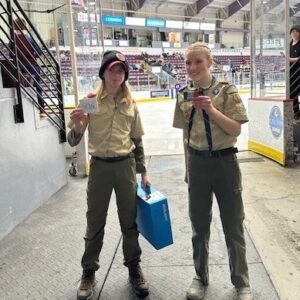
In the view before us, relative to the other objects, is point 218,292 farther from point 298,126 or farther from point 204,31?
point 204,31

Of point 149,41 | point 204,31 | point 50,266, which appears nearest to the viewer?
point 50,266

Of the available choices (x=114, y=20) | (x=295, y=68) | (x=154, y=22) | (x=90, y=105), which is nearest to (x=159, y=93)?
(x=114, y=20)

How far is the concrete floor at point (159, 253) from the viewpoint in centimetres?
239

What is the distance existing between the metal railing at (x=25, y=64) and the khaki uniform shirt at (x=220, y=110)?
6.61ft

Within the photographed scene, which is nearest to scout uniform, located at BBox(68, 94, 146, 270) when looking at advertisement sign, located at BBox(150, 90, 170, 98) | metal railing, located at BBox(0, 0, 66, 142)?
metal railing, located at BBox(0, 0, 66, 142)

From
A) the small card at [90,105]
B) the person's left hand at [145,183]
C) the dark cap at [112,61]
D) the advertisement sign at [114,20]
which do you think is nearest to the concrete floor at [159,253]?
the person's left hand at [145,183]

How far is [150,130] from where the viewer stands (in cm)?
1020

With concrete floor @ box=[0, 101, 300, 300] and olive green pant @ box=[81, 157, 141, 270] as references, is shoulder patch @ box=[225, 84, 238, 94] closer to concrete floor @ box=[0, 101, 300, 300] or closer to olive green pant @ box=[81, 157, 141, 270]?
olive green pant @ box=[81, 157, 141, 270]

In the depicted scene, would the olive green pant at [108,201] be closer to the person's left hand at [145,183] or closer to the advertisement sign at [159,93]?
the person's left hand at [145,183]

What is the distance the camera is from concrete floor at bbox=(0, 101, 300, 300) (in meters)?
2.39

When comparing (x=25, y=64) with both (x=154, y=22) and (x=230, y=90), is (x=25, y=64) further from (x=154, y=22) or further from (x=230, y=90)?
(x=154, y=22)

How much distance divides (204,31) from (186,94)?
30139 mm

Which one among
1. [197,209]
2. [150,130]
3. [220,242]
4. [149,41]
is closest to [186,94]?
[197,209]

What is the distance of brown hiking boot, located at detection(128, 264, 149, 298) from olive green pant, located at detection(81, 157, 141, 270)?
6 centimetres
